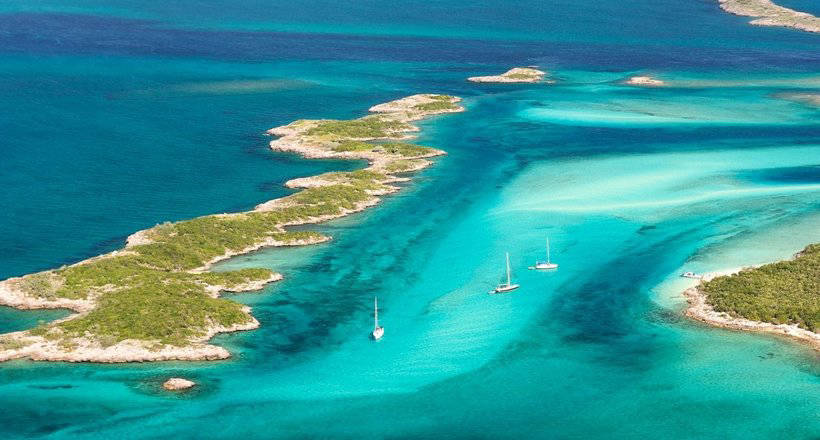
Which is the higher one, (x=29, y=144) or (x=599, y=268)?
(x=29, y=144)

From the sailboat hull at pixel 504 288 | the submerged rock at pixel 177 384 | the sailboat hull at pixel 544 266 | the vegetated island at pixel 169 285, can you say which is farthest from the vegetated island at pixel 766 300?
the submerged rock at pixel 177 384

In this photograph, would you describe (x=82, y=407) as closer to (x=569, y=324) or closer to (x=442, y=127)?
(x=569, y=324)

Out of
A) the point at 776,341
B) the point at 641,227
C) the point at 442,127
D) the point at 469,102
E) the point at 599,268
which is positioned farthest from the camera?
the point at 469,102

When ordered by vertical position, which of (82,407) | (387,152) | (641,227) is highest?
(387,152)

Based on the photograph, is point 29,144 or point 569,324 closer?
point 569,324

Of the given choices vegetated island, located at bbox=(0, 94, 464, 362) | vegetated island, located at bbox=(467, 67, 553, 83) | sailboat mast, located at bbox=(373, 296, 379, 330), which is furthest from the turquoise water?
vegetated island, located at bbox=(467, 67, 553, 83)

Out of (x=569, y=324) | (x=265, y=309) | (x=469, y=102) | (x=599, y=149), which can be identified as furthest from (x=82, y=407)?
(x=469, y=102)

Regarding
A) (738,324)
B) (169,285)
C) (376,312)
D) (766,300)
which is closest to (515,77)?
(766,300)

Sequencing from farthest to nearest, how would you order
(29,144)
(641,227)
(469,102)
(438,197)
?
(469,102) → (29,144) → (438,197) → (641,227)

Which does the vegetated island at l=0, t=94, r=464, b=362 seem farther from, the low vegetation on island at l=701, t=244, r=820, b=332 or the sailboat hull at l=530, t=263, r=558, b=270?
the low vegetation on island at l=701, t=244, r=820, b=332

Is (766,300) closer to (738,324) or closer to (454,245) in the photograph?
(738,324)
